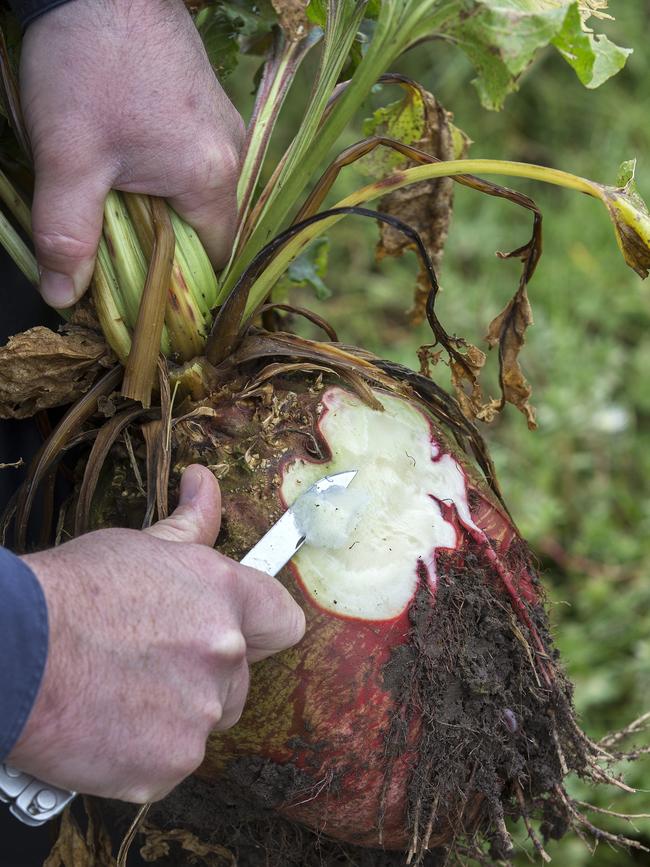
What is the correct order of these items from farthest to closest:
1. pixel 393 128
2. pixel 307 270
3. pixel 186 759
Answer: pixel 307 270
pixel 393 128
pixel 186 759

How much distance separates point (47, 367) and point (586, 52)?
828mm

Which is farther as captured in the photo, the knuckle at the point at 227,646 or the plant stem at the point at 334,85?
the plant stem at the point at 334,85

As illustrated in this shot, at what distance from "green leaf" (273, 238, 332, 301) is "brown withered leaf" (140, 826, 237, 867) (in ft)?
2.96

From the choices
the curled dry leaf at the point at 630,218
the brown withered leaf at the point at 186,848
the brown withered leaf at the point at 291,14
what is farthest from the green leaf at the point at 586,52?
the brown withered leaf at the point at 186,848

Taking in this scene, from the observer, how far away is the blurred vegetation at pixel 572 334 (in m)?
2.40

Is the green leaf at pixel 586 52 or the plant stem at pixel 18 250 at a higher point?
the green leaf at pixel 586 52

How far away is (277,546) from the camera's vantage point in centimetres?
116

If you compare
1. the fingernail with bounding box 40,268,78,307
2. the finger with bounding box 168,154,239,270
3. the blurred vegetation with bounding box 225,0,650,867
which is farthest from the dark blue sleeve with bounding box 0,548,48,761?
the blurred vegetation with bounding box 225,0,650,867

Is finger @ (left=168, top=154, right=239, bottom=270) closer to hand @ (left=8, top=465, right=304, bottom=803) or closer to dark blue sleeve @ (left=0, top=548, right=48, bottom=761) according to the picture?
hand @ (left=8, top=465, right=304, bottom=803)

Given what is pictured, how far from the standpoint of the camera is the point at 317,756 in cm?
122

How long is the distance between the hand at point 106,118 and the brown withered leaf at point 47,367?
0.22ft

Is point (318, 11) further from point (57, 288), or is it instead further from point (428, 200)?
point (57, 288)

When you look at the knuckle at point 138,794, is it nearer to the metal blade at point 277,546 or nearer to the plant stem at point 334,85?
the metal blade at point 277,546

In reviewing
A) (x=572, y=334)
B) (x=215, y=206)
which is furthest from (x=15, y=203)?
(x=572, y=334)
